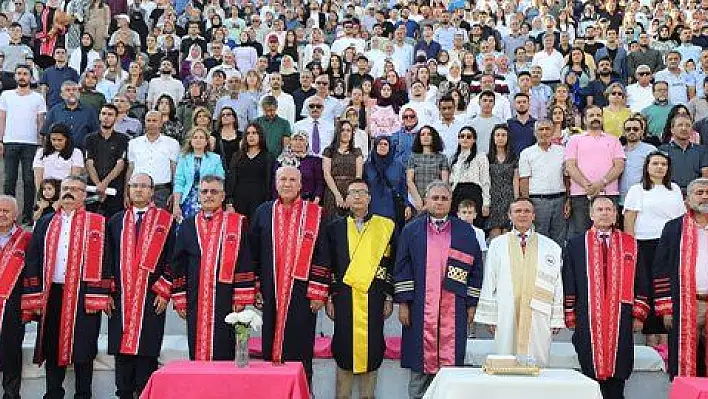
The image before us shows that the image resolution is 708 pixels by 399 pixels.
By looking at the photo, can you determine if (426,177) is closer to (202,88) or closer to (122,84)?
(202,88)

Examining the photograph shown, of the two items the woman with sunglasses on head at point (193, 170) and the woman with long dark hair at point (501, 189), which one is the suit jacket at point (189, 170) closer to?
the woman with sunglasses on head at point (193, 170)

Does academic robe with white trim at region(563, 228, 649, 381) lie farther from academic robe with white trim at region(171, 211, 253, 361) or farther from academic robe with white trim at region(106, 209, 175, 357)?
academic robe with white trim at region(106, 209, 175, 357)

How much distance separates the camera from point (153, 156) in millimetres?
11484

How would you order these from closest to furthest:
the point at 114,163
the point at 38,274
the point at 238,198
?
1. the point at 38,274
2. the point at 238,198
3. the point at 114,163

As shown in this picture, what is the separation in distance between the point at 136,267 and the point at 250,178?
2637 millimetres

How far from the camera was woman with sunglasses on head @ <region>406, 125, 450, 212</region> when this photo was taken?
11203 mm

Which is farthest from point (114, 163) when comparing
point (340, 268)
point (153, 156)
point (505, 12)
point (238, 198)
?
point (505, 12)

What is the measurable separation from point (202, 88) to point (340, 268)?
570 centimetres

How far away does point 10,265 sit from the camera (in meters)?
8.34

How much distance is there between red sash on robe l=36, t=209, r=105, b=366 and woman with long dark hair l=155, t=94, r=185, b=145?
402cm

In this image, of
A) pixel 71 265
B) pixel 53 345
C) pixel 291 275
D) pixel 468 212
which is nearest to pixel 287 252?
pixel 291 275

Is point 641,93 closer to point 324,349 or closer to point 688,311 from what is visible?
point 688,311

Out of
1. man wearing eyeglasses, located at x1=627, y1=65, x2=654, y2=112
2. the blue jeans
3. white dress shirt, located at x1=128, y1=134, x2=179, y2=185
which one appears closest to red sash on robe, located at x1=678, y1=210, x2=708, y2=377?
white dress shirt, located at x1=128, y1=134, x2=179, y2=185

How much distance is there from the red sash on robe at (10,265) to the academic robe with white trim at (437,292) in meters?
2.74
